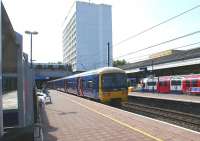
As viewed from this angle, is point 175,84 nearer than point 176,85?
No

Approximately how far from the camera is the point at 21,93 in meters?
5.73

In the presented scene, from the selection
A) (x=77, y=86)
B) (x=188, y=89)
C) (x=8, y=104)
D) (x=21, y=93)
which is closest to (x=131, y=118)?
(x=8, y=104)

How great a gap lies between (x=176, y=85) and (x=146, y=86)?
1130 cm

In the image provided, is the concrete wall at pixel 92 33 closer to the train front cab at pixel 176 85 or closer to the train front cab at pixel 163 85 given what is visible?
the train front cab at pixel 163 85

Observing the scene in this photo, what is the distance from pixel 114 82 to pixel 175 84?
21743 mm

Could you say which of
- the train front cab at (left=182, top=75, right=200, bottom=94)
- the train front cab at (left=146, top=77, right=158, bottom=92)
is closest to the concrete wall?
the train front cab at (left=146, top=77, right=158, bottom=92)

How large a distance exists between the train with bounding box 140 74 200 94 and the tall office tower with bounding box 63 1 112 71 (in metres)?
66.8

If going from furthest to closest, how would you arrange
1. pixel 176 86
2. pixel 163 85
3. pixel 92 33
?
pixel 92 33 → pixel 163 85 → pixel 176 86

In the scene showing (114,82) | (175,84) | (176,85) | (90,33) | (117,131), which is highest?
(90,33)

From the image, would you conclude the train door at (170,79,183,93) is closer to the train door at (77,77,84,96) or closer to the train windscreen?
the train door at (77,77,84,96)

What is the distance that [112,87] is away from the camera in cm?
2719

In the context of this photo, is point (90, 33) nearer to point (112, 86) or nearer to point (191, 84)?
point (191, 84)

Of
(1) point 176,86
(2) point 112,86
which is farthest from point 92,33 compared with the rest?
(2) point 112,86

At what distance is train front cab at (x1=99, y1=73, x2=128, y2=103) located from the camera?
2688cm
